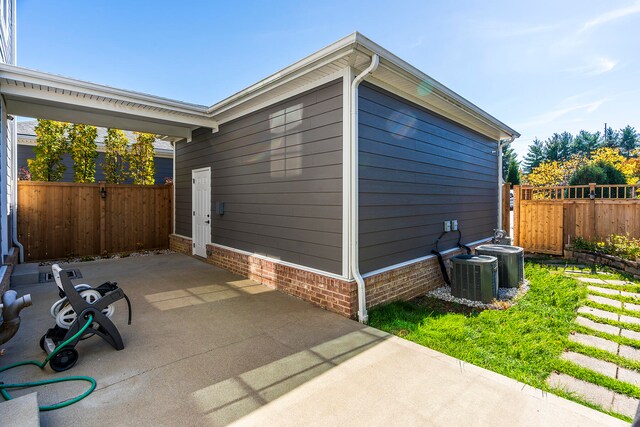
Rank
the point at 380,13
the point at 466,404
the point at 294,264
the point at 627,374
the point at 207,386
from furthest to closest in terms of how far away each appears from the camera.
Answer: the point at 380,13 < the point at 294,264 < the point at 627,374 < the point at 207,386 < the point at 466,404

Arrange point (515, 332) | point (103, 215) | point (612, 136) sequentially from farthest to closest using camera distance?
point (612, 136) < point (103, 215) < point (515, 332)

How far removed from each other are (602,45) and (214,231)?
855 centimetres

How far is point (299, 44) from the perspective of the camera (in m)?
7.19

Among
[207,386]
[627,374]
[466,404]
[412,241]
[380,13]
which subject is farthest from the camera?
[380,13]

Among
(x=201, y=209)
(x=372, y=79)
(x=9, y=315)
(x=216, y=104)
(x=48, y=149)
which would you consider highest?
(x=216, y=104)

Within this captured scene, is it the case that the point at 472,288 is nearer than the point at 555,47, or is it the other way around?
the point at 472,288

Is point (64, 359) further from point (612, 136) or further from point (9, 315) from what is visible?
point (612, 136)

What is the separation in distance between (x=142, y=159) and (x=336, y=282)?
8636mm

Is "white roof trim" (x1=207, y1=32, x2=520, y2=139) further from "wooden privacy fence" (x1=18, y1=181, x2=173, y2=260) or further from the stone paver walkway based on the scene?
"wooden privacy fence" (x1=18, y1=181, x2=173, y2=260)

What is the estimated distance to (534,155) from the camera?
44.3 meters

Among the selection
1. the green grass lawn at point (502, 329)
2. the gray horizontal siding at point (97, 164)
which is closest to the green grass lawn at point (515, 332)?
the green grass lawn at point (502, 329)

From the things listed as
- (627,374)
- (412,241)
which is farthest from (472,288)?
(627,374)

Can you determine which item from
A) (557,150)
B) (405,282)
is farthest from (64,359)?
(557,150)

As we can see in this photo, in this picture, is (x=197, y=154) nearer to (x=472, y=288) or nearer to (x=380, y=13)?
(x=380, y=13)
